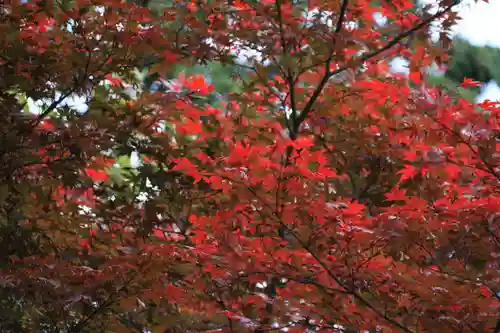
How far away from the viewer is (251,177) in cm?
254

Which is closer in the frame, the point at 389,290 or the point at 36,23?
the point at 389,290

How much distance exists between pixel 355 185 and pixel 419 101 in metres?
1.49

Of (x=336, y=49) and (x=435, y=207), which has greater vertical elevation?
(x=336, y=49)

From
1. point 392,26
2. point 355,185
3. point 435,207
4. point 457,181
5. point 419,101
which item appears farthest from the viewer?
point 355,185

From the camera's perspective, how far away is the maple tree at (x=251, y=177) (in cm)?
254

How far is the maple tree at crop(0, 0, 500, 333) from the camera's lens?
2537 mm

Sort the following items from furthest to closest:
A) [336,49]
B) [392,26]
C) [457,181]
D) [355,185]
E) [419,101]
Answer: [355,185] → [392,26] → [336,49] → [457,181] → [419,101]

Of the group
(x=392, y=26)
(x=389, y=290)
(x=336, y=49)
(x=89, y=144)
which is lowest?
(x=389, y=290)

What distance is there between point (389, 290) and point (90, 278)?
145 centimetres

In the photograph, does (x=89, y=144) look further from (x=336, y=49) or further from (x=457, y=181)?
(x=457, y=181)

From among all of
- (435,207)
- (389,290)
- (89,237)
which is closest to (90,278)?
(89,237)

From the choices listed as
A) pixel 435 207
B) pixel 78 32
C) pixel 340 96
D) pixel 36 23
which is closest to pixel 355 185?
pixel 340 96

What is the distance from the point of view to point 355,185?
12.3 feet

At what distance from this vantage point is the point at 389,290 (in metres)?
2.80
